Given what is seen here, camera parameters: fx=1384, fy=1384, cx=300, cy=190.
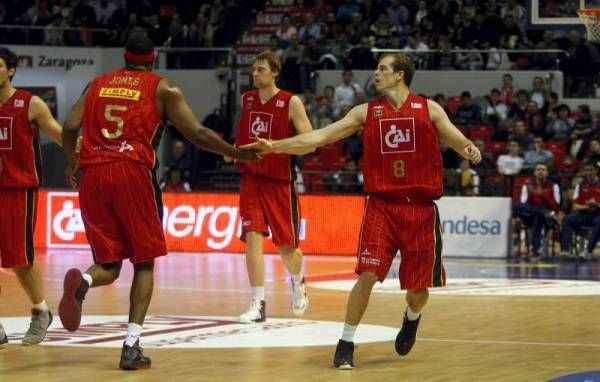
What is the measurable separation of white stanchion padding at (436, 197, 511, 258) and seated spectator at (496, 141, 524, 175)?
180cm

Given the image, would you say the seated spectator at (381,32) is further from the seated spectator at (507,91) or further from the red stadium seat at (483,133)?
the red stadium seat at (483,133)

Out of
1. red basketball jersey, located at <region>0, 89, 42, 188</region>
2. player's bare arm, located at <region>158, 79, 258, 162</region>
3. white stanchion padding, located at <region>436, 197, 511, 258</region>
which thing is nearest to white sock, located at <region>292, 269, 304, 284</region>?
red basketball jersey, located at <region>0, 89, 42, 188</region>

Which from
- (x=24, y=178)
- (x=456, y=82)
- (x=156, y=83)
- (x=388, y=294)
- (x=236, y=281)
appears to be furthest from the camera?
(x=456, y=82)

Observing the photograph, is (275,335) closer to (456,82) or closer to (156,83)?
(156,83)

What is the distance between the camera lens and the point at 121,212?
9.51 meters

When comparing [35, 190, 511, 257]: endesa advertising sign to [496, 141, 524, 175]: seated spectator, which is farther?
[496, 141, 524, 175]: seated spectator

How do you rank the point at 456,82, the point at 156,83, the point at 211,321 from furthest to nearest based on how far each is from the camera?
the point at 456,82, the point at 211,321, the point at 156,83

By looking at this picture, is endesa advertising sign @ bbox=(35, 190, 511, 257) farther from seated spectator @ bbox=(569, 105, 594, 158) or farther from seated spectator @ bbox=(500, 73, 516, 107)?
seated spectator @ bbox=(500, 73, 516, 107)

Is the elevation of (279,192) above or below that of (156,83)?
below

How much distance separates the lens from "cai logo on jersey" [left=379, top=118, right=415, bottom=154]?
9.84m

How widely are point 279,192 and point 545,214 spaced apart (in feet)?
33.9

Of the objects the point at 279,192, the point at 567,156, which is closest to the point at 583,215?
the point at 567,156

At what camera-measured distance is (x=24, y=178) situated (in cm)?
1065

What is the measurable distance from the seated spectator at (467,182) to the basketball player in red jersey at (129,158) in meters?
13.8
